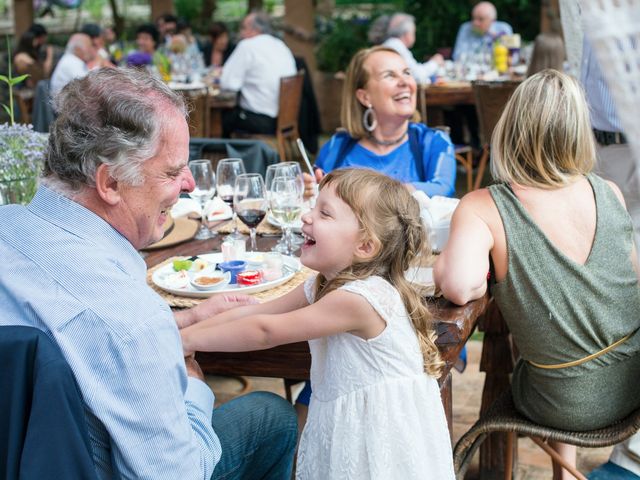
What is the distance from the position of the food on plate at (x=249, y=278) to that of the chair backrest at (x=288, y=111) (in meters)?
4.91

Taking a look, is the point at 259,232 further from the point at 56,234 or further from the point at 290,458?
the point at 56,234

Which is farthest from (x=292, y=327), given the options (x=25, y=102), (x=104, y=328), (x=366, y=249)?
(x=25, y=102)

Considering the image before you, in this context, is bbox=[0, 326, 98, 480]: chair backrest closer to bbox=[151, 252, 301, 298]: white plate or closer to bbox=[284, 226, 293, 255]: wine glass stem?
bbox=[151, 252, 301, 298]: white plate

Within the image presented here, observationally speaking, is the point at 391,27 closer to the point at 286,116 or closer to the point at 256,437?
the point at 286,116

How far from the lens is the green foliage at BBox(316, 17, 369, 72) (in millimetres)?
11336

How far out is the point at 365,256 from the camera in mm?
1843

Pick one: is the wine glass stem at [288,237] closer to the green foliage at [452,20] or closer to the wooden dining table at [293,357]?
the wooden dining table at [293,357]

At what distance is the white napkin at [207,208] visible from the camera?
269cm

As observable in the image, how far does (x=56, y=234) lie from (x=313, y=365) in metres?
0.72

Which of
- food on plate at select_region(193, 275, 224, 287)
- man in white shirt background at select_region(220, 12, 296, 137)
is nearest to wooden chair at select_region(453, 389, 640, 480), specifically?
food on plate at select_region(193, 275, 224, 287)

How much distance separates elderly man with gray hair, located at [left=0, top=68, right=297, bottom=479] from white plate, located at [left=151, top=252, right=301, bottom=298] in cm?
45

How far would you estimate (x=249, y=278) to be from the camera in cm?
210

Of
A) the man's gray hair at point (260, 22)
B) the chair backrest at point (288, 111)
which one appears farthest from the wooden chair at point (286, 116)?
the man's gray hair at point (260, 22)

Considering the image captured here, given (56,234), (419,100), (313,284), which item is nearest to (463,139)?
(419,100)
